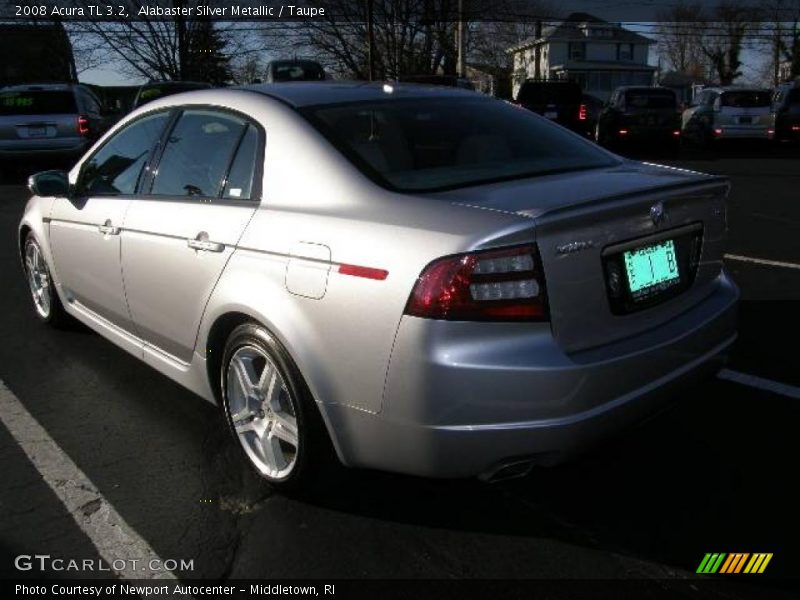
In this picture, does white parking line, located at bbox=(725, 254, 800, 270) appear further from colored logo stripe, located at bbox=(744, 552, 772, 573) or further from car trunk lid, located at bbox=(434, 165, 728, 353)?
colored logo stripe, located at bbox=(744, 552, 772, 573)

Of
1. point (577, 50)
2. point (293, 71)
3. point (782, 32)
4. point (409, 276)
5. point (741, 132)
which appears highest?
point (782, 32)

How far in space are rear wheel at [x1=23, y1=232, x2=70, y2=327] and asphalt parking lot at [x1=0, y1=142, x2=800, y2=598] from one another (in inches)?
34.4

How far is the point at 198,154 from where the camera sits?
3.47 metres

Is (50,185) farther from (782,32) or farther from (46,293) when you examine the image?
(782,32)

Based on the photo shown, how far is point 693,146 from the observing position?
69.2 feet

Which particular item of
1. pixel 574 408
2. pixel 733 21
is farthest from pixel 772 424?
pixel 733 21

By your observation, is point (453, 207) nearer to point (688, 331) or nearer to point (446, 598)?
point (688, 331)

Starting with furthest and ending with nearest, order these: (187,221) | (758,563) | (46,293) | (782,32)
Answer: (782,32) → (46,293) → (187,221) → (758,563)

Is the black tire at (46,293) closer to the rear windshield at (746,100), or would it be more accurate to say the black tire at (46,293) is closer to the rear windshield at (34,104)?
the rear windshield at (34,104)

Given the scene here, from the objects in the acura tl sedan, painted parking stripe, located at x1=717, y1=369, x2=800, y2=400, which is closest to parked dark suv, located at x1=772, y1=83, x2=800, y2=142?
painted parking stripe, located at x1=717, y1=369, x2=800, y2=400

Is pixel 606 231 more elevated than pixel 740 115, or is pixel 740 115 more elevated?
pixel 606 231

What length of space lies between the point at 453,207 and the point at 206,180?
51.9 inches

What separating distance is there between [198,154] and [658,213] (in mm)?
1980

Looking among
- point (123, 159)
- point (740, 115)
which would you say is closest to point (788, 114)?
point (740, 115)
